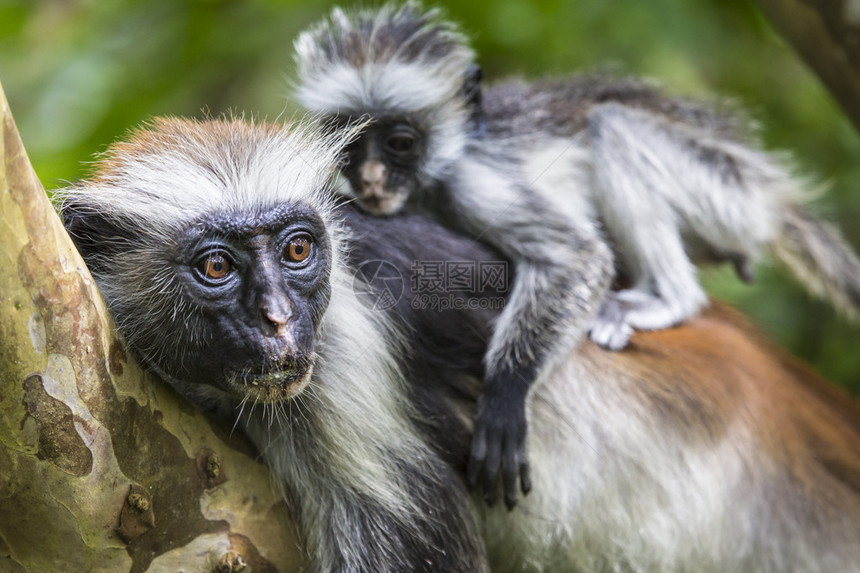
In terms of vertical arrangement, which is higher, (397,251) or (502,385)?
(397,251)

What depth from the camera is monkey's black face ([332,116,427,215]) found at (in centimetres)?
410

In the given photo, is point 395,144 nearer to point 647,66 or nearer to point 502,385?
point 502,385

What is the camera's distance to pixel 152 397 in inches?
113

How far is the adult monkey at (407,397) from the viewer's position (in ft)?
9.82

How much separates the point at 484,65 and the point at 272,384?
17.3 ft

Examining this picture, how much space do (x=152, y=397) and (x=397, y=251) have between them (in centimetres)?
131

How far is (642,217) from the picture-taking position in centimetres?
466

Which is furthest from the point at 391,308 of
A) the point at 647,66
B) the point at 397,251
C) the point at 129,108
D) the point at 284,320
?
the point at 647,66

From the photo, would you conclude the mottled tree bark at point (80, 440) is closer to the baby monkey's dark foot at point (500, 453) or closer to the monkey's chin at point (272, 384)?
the monkey's chin at point (272, 384)

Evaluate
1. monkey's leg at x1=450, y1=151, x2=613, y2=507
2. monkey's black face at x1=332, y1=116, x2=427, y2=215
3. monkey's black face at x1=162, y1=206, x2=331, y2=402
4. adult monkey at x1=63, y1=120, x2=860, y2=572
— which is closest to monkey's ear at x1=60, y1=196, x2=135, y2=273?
adult monkey at x1=63, y1=120, x2=860, y2=572

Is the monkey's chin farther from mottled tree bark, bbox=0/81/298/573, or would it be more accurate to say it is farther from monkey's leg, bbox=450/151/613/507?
monkey's leg, bbox=450/151/613/507

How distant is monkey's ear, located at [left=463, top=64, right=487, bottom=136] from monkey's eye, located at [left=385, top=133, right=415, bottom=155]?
0.44 meters

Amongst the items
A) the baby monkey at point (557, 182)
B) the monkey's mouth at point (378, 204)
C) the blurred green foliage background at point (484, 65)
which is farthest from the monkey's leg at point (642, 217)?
the blurred green foliage background at point (484, 65)

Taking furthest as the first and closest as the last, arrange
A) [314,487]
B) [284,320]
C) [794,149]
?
[794,149] < [314,487] < [284,320]
